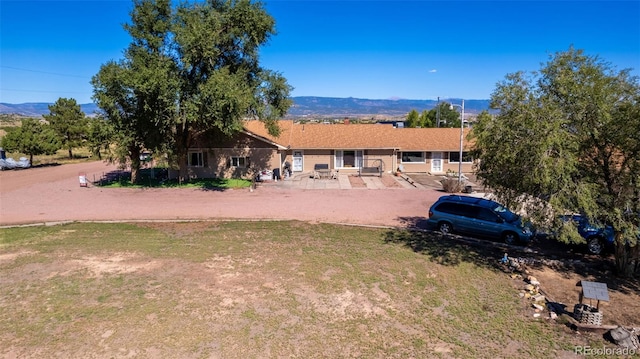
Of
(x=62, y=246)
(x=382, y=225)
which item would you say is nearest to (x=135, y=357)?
(x=62, y=246)

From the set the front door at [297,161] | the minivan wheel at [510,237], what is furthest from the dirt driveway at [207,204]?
the front door at [297,161]

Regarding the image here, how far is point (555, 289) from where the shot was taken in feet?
39.6

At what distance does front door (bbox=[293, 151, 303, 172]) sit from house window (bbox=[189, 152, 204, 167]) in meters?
8.08

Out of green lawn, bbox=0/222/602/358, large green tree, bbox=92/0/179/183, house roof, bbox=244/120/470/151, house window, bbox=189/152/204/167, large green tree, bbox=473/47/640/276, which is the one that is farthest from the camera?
house roof, bbox=244/120/470/151

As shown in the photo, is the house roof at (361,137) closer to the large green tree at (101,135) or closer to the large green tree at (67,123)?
the large green tree at (101,135)

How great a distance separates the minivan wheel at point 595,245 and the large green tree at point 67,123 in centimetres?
5060

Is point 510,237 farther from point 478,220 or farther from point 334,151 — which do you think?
point 334,151

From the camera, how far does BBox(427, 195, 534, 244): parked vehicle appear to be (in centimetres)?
1617

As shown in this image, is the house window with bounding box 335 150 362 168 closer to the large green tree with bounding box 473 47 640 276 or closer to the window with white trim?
the window with white trim

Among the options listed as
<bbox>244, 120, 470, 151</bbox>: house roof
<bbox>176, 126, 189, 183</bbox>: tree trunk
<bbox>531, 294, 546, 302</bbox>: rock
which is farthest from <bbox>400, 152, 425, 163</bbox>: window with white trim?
<bbox>531, 294, 546, 302</bbox>: rock

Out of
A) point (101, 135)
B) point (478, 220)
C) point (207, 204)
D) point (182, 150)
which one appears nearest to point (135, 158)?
point (101, 135)

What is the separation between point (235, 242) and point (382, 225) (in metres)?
7.03

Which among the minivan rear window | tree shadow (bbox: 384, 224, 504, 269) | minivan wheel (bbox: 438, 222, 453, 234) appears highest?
the minivan rear window

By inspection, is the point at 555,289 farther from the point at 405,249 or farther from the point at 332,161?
the point at 332,161
